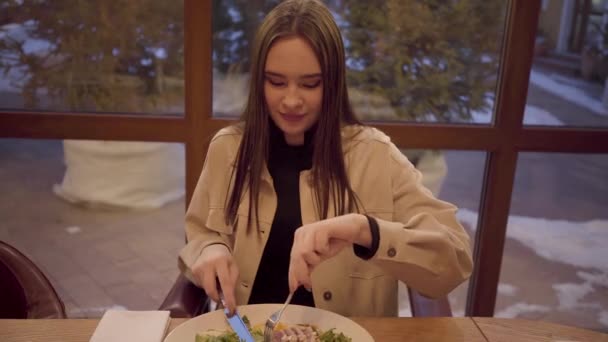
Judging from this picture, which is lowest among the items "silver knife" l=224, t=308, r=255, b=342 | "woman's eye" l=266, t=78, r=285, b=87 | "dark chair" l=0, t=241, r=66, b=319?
"dark chair" l=0, t=241, r=66, b=319

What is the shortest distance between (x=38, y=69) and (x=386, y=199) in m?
1.42

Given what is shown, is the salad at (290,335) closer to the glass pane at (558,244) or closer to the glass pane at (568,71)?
the glass pane at (568,71)

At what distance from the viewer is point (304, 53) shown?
50.8 inches

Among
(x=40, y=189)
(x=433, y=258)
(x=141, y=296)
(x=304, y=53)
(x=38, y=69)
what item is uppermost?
(x=304, y=53)

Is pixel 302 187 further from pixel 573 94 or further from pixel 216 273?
pixel 573 94

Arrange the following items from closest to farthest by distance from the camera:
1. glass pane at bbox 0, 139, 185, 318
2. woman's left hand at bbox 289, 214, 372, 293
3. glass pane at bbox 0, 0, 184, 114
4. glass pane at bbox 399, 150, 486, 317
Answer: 1. woman's left hand at bbox 289, 214, 372, 293
2. glass pane at bbox 0, 0, 184, 114
3. glass pane at bbox 399, 150, 486, 317
4. glass pane at bbox 0, 139, 185, 318

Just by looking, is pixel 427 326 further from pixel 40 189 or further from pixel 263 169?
pixel 40 189

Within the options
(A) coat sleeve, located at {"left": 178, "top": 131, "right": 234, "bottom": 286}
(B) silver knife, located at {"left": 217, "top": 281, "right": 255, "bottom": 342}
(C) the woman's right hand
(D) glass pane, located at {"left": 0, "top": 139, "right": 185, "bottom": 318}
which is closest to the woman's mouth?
(A) coat sleeve, located at {"left": 178, "top": 131, "right": 234, "bottom": 286}

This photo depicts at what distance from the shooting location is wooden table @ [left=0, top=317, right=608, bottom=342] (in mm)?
1101

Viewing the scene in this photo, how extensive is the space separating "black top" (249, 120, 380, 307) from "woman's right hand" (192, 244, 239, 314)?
250 millimetres

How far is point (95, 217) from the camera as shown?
9.96ft

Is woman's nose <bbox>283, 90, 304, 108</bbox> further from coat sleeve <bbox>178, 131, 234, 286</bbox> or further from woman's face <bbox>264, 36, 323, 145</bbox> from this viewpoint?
coat sleeve <bbox>178, 131, 234, 286</bbox>

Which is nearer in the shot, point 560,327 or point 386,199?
point 560,327

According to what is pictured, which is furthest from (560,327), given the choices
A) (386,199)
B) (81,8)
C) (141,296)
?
(141,296)
